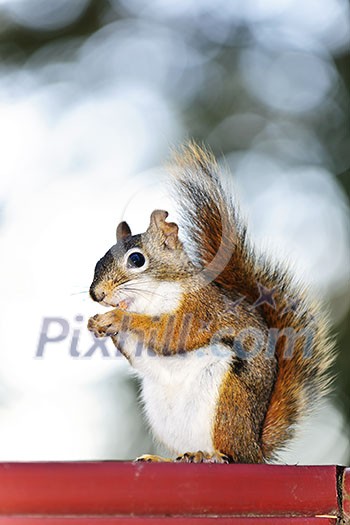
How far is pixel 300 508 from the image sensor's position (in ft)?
3.40

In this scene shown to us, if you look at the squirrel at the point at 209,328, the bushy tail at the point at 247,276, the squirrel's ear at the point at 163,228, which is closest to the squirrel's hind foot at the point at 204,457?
Result: the squirrel at the point at 209,328

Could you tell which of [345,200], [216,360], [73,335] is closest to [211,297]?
[216,360]

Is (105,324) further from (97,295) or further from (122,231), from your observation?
(122,231)

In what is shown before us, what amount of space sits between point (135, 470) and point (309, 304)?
0.73m

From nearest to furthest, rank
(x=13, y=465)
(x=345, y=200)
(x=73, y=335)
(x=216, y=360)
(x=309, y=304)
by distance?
(x=13, y=465) < (x=216, y=360) < (x=309, y=304) < (x=73, y=335) < (x=345, y=200)

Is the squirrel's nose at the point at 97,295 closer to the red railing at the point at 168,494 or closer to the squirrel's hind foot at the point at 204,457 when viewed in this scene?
the squirrel's hind foot at the point at 204,457

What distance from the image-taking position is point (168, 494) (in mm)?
974

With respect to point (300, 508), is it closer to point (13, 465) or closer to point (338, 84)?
point (13, 465)

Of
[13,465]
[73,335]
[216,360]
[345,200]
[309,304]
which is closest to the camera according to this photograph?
[13,465]

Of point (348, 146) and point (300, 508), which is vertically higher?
point (300, 508)

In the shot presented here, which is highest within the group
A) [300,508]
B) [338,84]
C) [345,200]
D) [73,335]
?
[300,508]

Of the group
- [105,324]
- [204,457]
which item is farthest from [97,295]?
[204,457]

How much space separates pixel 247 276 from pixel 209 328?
187mm

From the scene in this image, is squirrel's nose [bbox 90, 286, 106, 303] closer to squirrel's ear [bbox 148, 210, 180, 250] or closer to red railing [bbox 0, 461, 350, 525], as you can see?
squirrel's ear [bbox 148, 210, 180, 250]
